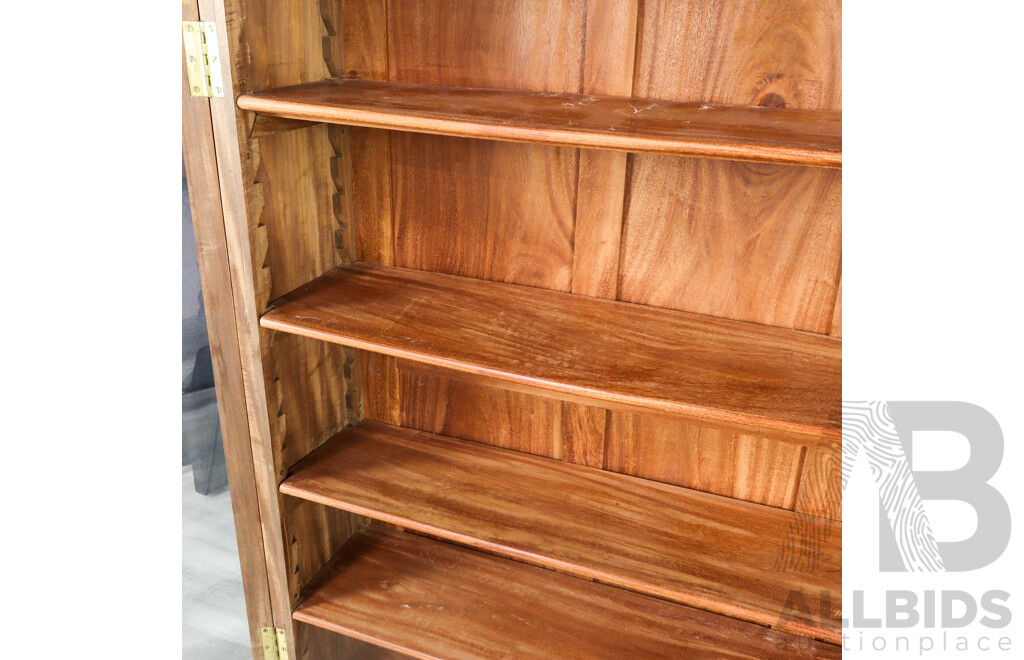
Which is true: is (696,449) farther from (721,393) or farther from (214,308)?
(214,308)

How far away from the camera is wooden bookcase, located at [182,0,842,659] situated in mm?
1196

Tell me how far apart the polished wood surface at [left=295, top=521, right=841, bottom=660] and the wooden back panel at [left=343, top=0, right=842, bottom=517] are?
10.9 inches

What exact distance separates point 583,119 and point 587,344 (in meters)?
0.39

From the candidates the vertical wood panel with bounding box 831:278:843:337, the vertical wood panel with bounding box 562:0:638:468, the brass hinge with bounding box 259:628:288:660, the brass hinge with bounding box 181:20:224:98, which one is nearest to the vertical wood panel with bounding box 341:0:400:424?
the brass hinge with bounding box 181:20:224:98

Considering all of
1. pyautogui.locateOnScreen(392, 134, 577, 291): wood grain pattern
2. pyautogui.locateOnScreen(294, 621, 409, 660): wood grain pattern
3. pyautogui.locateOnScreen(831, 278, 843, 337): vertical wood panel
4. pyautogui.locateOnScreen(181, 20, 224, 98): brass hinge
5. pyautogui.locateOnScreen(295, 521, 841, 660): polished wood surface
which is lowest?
pyautogui.locateOnScreen(294, 621, 409, 660): wood grain pattern

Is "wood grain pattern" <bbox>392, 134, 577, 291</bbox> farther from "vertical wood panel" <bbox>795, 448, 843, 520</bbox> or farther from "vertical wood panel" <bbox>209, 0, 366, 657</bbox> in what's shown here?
"vertical wood panel" <bbox>795, 448, 843, 520</bbox>

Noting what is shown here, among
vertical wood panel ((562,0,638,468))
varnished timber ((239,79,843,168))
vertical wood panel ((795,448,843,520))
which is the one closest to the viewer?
varnished timber ((239,79,843,168))

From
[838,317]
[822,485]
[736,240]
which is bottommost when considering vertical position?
[822,485]

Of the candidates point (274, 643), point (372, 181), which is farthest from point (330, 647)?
point (372, 181)

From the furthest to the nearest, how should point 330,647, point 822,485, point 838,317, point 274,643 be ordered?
1. point 330,647
2. point 274,643
3. point 822,485
4. point 838,317

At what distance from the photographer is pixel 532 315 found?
1397mm

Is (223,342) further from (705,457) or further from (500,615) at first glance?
(705,457)

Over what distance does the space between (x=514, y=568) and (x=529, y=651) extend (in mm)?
243
